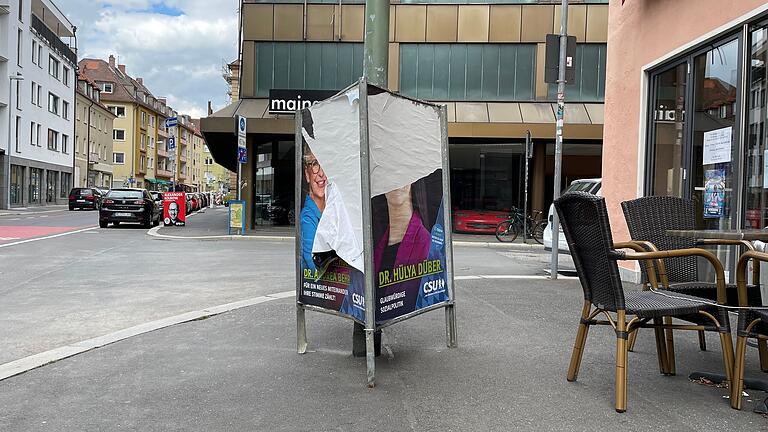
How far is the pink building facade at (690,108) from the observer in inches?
279

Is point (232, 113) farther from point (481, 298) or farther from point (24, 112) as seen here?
point (24, 112)

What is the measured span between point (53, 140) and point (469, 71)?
40.0m

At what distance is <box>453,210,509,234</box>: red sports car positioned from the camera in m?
23.0

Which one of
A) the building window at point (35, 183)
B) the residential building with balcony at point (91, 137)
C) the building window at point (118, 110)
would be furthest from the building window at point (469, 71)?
the building window at point (118, 110)

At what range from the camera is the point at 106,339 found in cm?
551

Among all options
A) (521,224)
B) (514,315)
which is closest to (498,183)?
(521,224)

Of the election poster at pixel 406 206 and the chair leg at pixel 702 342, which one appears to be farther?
the chair leg at pixel 702 342

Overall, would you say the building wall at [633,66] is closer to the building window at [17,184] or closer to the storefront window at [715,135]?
the storefront window at [715,135]

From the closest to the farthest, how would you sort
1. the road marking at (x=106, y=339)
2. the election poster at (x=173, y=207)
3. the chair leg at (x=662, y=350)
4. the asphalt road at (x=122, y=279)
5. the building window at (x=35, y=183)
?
the chair leg at (x=662, y=350) < the road marking at (x=106, y=339) < the asphalt road at (x=122, y=279) < the election poster at (x=173, y=207) < the building window at (x=35, y=183)

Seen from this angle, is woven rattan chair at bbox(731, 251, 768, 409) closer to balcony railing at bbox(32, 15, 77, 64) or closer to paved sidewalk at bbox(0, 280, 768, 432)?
paved sidewalk at bbox(0, 280, 768, 432)

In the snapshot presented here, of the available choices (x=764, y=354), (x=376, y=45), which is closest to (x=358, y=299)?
(x=376, y=45)

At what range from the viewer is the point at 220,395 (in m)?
4.00

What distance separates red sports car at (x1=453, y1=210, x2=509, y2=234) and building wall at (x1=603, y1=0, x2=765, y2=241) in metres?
12.5

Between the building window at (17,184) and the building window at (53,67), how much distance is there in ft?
34.2
